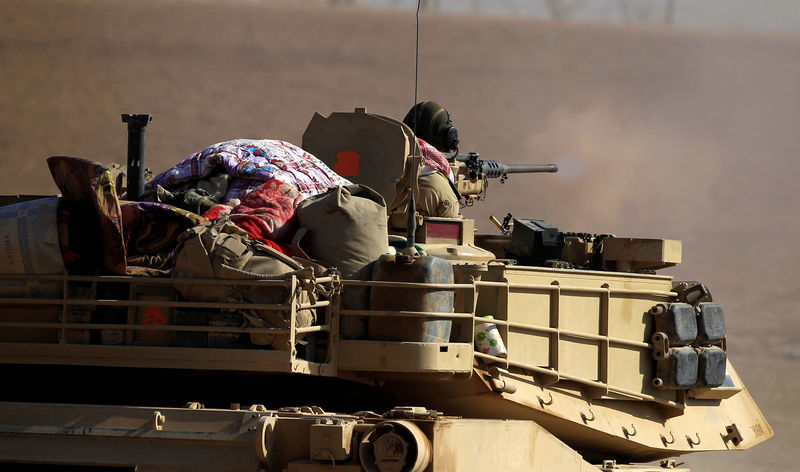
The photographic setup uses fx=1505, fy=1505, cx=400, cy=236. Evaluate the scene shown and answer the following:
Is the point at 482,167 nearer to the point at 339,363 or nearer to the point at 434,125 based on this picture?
the point at 434,125

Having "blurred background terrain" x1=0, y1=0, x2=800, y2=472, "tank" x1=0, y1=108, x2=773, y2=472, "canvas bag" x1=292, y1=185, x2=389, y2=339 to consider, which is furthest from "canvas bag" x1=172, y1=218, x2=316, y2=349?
"blurred background terrain" x1=0, y1=0, x2=800, y2=472

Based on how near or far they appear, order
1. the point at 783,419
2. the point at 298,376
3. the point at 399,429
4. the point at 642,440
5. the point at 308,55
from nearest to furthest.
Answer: the point at 399,429 < the point at 298,376 < the point at 642,440 < the point at 783,419 < the point at 308,55

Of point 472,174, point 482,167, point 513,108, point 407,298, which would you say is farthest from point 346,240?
point 513,108

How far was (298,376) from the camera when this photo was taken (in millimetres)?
9320

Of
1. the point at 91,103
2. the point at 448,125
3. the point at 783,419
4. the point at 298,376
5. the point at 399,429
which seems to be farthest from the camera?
the point at 91,103

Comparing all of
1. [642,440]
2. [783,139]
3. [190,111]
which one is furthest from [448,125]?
[783,139]

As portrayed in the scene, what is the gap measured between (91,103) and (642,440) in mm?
27771

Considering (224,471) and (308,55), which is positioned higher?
(308,55)

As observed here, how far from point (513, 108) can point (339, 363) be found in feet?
104

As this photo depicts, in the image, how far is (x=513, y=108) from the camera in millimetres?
40094

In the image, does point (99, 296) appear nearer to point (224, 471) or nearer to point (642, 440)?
point (224, 471)

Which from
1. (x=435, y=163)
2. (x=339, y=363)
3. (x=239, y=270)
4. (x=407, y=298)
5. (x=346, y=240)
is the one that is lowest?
(x=339, y=363)

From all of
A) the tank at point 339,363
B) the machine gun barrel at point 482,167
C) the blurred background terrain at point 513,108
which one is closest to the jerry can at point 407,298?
the tank at point 339,363

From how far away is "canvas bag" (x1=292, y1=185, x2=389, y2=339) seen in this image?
8812 millimetres
